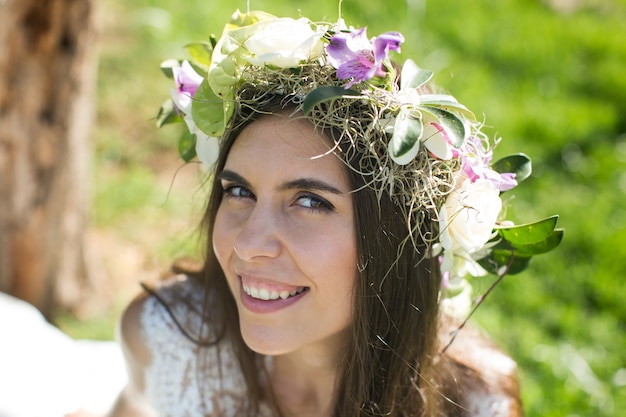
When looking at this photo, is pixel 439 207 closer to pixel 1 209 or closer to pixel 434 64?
pixel 1 209

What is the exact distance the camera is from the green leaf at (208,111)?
1.85m

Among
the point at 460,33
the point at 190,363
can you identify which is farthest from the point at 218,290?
the point at 460,33

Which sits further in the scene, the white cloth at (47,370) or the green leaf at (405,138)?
the white cloth at (47,370)

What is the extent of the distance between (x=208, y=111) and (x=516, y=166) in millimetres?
781

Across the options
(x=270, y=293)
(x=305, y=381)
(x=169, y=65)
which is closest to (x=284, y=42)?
(x=169, y=65)

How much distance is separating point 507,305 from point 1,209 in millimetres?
2342

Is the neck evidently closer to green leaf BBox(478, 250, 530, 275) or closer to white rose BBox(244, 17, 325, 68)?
green leaf BBox(478, 250, 530, 275)

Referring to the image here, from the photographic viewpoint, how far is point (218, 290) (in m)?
2.27

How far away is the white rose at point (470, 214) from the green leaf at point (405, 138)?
0.17 m

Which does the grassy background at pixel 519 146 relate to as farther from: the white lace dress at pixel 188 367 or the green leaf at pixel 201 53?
the green leaf at pixel 201 53

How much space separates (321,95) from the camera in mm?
1626

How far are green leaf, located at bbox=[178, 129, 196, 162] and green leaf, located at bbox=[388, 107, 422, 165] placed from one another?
2.25 feet

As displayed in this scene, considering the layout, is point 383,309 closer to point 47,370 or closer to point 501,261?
point 501,261

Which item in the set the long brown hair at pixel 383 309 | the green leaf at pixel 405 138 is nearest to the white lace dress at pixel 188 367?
the long brown hair at pixel 383 309
